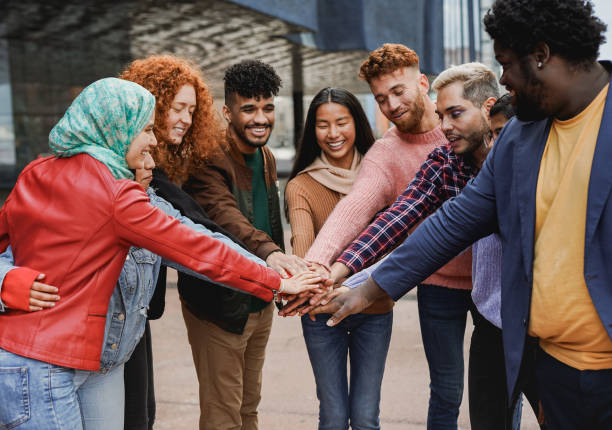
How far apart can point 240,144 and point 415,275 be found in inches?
47.7

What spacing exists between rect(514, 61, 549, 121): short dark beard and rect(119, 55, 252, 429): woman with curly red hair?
140 centimetres

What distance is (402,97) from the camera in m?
3.13

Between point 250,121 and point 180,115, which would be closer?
point 180,115

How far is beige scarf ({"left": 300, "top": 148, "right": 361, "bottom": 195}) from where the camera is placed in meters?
3.12

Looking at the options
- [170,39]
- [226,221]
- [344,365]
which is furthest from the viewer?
[170,39]

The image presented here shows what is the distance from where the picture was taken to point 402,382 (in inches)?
187

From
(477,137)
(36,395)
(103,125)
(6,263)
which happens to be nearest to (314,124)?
(477,137)

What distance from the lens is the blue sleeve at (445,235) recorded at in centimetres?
218

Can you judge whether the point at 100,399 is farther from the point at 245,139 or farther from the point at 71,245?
the point at 245,139

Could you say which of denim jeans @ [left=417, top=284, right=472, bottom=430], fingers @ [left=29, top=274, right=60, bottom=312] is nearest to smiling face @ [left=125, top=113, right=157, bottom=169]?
fingers @ [left=29, top=274, right=60, bottom=312]

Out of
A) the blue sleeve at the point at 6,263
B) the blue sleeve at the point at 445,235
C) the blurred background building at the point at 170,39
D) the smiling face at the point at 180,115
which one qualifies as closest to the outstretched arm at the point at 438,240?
the blue sleeve at the point at 445,235

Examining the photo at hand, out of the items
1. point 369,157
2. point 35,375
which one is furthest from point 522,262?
point 35,375

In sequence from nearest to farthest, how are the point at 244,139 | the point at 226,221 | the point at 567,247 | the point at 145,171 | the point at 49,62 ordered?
the point at 567,247, the point at 145,171, the point at 226,221, the point at 244,139, the point at 49,62

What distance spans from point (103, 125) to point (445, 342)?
1.92 m
